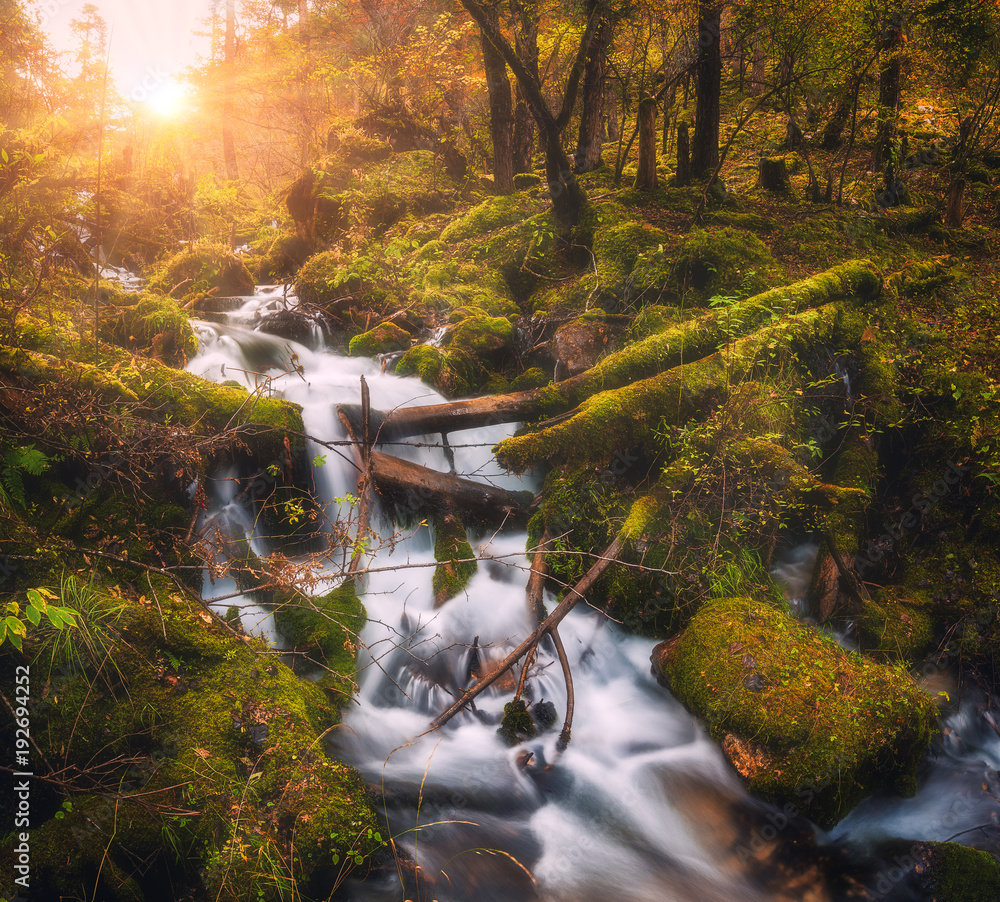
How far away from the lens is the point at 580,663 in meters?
5.07

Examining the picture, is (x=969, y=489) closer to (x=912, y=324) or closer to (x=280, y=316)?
(x=912, y=324)

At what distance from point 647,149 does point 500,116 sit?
10.4 ft

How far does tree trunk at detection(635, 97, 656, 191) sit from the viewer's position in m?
9.84

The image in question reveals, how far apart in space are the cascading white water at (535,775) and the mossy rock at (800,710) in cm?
31

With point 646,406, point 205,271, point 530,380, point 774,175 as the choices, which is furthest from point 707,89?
point 205,271

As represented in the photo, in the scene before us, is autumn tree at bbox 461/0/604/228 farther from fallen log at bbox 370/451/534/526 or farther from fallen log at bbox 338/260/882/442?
fallen log at bbox 370/451/534/526

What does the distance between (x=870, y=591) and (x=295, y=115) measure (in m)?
23.9

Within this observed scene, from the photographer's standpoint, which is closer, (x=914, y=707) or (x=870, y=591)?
(x=914, y=707)

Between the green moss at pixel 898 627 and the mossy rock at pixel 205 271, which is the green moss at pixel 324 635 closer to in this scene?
the green moss at pixel 898 627

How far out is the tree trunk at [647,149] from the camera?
984 cm

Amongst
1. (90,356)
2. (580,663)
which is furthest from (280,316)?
(580,663)

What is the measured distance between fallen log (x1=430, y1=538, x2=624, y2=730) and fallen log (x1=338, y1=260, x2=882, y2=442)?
1907 mm

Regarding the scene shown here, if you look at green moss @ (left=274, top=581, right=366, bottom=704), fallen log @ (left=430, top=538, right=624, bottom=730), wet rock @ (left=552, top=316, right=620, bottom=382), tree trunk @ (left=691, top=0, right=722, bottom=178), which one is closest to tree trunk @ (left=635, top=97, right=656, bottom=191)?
tree trunk @ (left=691, top=0, right=722, bottom=178)

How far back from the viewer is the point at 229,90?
21312 mm
